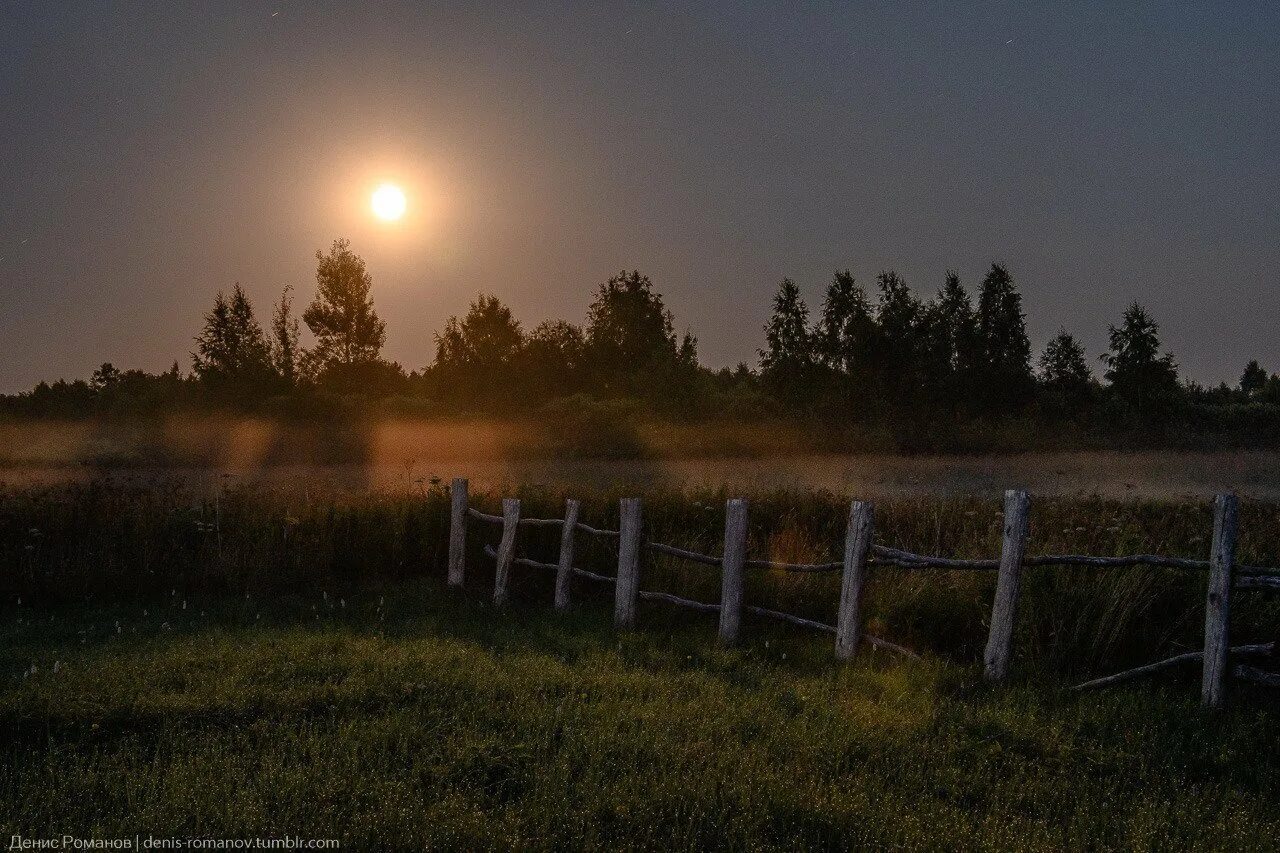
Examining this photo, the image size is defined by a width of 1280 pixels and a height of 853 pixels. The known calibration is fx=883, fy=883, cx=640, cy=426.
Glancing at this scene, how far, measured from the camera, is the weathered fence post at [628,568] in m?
10.7

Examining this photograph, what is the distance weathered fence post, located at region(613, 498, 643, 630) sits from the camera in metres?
10.7

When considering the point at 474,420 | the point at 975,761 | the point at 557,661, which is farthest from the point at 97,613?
the point at 474,420

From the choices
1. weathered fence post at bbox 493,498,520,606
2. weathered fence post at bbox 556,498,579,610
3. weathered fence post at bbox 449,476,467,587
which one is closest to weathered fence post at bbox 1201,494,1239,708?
weathered fence post at bbox 556,498,579,610

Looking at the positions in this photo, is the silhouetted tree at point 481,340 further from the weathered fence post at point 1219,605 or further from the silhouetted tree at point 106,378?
the weathered fence post at point 1219,605

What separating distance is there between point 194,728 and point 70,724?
2.75 feet

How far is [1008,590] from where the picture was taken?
26.3 ft

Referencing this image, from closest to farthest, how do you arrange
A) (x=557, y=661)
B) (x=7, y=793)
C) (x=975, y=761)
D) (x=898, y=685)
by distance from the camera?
(x=7, y=793)
(x=975, y=761)
(x=898, y=685)
(x=557, y=661)

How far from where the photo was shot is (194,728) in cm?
615

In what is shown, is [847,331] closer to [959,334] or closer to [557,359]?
[959,334]

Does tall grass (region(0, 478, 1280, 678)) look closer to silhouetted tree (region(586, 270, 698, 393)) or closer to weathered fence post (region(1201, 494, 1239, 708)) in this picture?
weathered fence post (region(1201, 494, 1239, 708))

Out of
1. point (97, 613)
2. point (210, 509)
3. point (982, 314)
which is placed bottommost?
point (97, 613)

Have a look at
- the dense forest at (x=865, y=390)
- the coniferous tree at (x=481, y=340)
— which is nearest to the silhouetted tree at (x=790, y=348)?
the dense forest at (x=865, y=390)

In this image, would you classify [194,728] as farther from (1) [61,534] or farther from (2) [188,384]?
(2) [188,384]

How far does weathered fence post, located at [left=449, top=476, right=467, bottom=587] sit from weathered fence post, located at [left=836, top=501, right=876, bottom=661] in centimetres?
598
